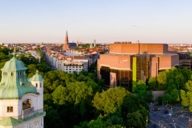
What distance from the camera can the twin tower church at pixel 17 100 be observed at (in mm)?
38534

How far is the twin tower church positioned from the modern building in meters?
84.9

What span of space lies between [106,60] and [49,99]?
65660 millimetres

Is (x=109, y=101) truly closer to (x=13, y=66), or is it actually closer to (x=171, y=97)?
(x=171, y=97)

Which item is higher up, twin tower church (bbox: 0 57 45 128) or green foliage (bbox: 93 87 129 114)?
twin tower church (bbox: 0 57 45 128)

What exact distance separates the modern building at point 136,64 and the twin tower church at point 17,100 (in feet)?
279

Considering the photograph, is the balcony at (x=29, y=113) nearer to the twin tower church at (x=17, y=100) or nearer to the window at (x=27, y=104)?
the twin tower church at (x=17, y=100)

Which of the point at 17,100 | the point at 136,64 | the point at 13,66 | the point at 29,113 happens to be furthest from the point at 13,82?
the point at 136,64

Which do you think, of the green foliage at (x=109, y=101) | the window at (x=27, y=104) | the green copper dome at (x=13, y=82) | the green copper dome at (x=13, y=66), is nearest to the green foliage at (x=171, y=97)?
the green foliage at (x=109, y=101)

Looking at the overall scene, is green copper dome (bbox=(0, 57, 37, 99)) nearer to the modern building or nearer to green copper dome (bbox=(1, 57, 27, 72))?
green copper dome (bbox=(1, 57, 27, 72))

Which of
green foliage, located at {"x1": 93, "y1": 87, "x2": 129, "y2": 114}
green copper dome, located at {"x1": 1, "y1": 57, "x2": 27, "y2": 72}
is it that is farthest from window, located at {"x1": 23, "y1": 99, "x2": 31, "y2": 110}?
green foliage, located at {"x1": 93, "y1": 87, "x2": 129, "y2": 114}

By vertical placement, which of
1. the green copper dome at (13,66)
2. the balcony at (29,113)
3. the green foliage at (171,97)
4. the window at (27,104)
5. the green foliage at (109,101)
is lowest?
the green foliage at (171,97)

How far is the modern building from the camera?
126m

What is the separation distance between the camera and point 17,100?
126ft

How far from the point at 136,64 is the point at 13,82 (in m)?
89.0
